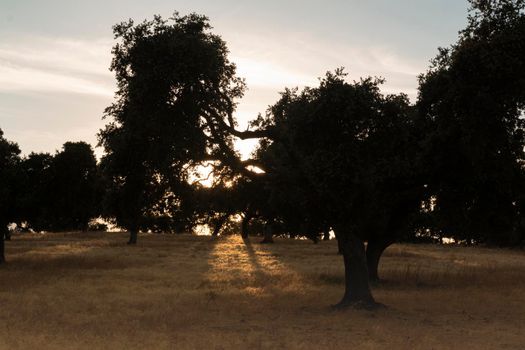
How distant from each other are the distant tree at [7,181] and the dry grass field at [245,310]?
439 centimetres

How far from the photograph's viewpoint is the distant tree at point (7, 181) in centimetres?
4234

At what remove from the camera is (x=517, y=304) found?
26094mm

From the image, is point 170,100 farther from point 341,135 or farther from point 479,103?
point 479,103

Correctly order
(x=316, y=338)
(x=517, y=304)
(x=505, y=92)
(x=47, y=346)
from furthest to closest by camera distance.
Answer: (x=517, y=304) < (x=505, y=92) < (x=316, y=338) < (x=47, y=346)

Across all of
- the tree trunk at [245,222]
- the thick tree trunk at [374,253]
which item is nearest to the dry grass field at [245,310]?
the thick tree trunk at [374,253]

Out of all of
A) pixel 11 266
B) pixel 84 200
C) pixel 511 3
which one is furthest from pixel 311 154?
pixel 84 200

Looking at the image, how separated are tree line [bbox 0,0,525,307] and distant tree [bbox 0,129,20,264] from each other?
1650cm

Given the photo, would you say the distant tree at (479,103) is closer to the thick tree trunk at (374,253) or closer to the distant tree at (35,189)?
the thick tree trunk at (374,253)

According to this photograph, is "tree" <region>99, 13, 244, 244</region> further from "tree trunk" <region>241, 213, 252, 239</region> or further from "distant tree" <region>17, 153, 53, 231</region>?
"tree trunk" <region>241, 213, 252, 239</region>

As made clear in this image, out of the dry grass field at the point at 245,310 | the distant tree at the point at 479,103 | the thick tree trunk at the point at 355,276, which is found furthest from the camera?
the thick tree trunk at the point at 355,276

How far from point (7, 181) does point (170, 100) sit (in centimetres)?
2439

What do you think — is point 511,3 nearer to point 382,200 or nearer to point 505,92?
point 505,92

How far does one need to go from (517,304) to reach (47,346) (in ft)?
65.2

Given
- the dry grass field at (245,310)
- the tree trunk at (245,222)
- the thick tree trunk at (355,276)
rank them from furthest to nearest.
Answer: the tree trunk at (245,222), the thick tree trunk at (355,276), the dry grass field at (245,310)
